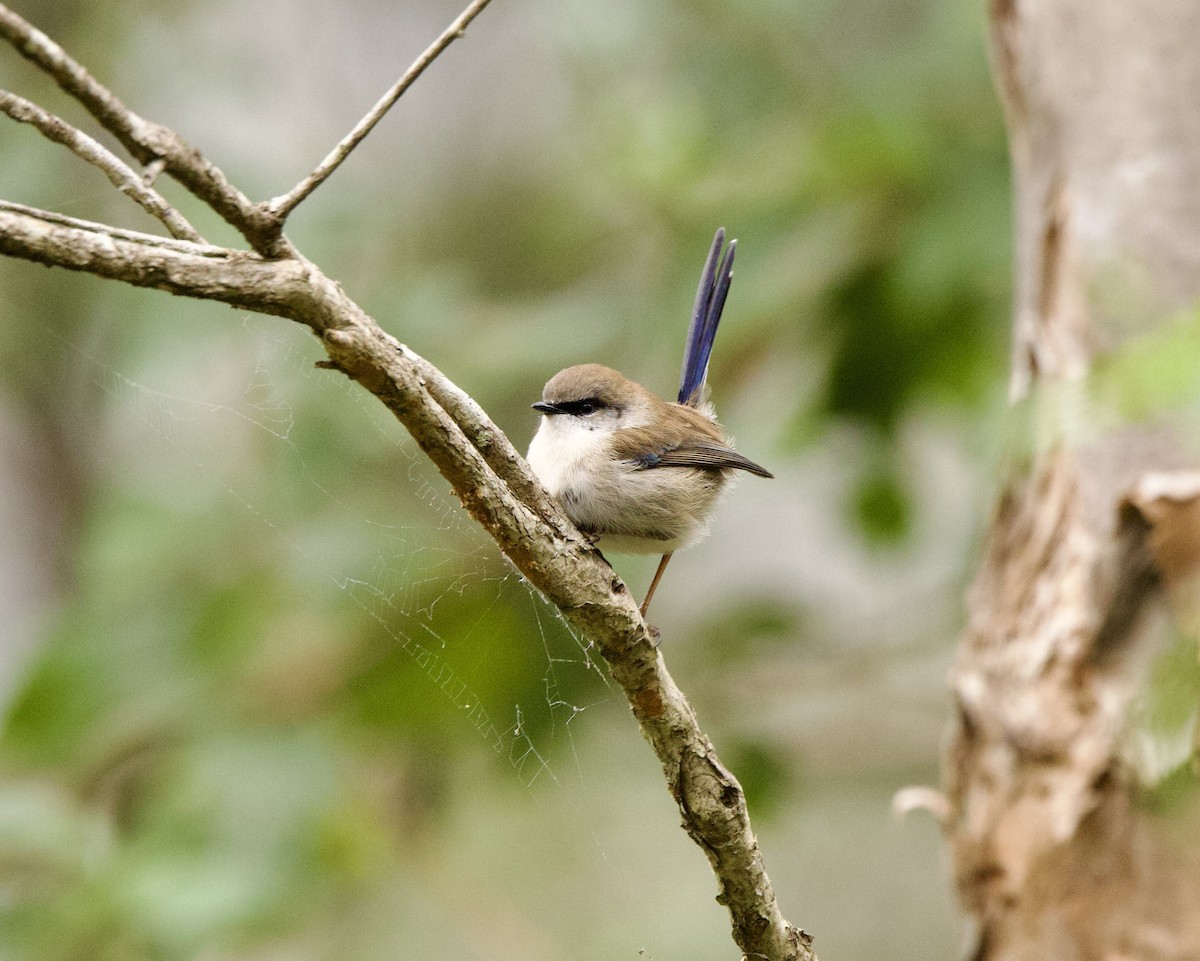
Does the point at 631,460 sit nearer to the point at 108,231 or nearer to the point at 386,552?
the point at 386,552

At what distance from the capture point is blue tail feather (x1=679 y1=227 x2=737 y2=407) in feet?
12.3

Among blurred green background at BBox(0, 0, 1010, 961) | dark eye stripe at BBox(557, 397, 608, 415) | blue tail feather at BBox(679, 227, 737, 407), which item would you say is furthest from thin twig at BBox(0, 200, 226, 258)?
blue tail feather at BBox(679, 227, 737, 407)

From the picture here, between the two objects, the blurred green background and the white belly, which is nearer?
the white belly

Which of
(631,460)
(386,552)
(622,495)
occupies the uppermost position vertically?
(386,552)

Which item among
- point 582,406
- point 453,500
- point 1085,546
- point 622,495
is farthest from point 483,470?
point 1085,546

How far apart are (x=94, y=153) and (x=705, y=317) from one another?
245 cm

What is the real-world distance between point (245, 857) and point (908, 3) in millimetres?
4171

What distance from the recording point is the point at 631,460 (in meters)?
3.21

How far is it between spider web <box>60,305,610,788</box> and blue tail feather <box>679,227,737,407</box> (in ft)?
2.75

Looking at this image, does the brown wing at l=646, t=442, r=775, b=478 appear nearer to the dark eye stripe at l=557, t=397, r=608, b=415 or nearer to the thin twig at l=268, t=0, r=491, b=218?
the dark eye stripe at l=557, t=397, r=608, b=415

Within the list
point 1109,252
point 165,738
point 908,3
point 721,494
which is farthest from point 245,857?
point 908,3

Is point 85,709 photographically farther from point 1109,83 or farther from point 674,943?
point 1109,83

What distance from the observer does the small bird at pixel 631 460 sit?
10.3 ft

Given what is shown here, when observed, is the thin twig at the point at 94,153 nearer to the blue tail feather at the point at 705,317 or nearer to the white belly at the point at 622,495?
the white belly at the point at 622,495
